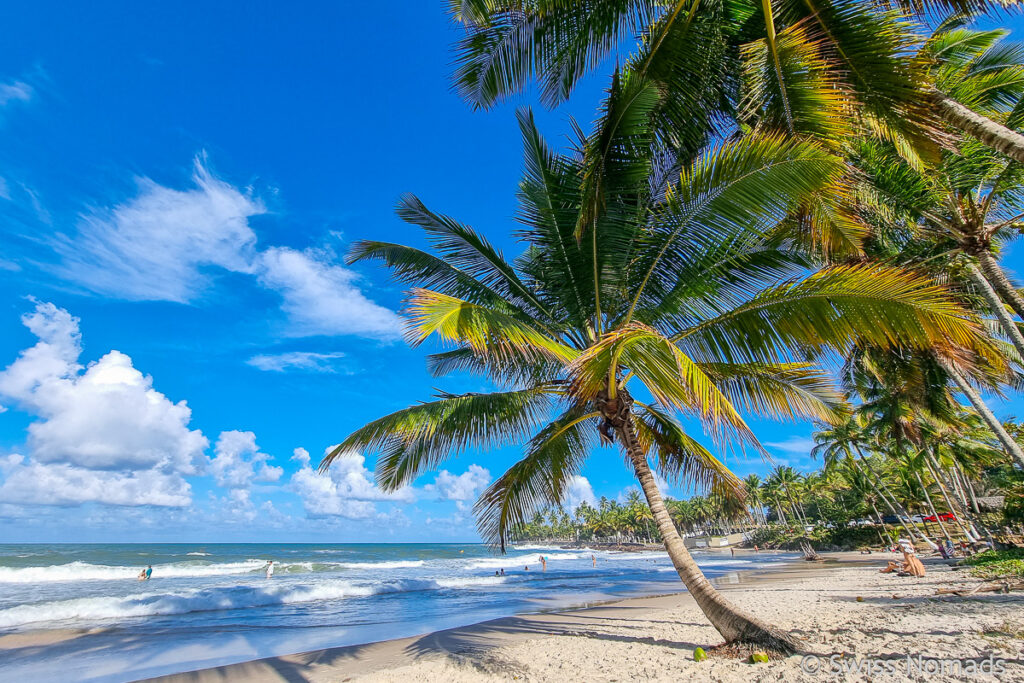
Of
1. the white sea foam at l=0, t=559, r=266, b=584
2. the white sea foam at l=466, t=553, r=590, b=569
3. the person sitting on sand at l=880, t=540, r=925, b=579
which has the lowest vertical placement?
the white sea foam at l=466, t=553, r=590, b=569

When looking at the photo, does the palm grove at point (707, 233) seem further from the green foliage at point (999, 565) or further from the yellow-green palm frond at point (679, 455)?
the green foliage at point (999, 565)

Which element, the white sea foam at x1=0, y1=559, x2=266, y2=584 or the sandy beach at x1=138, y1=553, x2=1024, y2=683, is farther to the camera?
the white sea foam at x1=0, y1=559, x2=266, y2=584

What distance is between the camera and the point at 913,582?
42.3 feet

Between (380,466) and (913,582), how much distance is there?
47.6 ft

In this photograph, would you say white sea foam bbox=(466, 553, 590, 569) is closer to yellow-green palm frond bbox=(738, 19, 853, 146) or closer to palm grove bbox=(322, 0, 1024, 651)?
palm grove bbox=(322, 0, 1024, 651)

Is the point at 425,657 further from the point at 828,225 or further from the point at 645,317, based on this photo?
the point at 828,225

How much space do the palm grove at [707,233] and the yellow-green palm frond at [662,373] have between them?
0.02m

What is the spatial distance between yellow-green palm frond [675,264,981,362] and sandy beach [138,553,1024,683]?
277 centimetres

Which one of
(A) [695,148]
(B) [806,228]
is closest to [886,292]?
(B) [806,228]

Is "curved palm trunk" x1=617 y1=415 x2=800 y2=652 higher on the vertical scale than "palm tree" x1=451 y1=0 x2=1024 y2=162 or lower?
lower

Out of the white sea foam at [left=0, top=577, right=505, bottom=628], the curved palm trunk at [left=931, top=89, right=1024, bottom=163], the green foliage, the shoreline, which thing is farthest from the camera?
the white sea foam at [left=0, top=577, right=505, bottom=628]

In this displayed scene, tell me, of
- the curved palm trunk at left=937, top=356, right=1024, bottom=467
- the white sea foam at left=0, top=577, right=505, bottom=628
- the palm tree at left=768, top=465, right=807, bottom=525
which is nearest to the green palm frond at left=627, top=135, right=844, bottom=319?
the curved palm trunk at left=937, top=356, right=1024, bottom=467

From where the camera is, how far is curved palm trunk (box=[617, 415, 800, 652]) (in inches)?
201

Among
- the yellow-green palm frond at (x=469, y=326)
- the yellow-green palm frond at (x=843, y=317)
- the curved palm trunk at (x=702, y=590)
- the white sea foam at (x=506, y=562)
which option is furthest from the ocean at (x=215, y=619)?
the white sea foam at (x=506, y=562)
